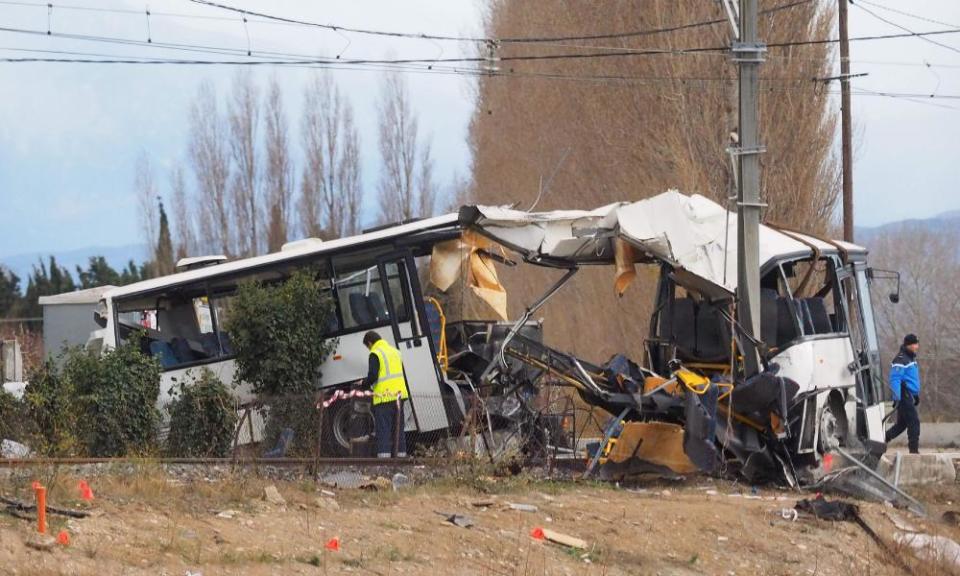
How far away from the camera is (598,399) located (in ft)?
49.5

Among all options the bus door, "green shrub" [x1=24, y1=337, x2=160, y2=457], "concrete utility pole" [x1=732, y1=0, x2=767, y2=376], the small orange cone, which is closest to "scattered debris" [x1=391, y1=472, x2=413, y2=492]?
the small orange cone

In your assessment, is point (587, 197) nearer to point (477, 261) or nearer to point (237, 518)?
point (477, 261)

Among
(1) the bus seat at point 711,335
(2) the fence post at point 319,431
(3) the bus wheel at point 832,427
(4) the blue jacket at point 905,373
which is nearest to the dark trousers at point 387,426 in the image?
(2) the fence post at point 319,431

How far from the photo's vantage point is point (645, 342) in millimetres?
17156

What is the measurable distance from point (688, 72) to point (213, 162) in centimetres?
2899

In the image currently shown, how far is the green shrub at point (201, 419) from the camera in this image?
50.7 feet

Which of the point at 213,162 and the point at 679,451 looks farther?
the point at 213,162

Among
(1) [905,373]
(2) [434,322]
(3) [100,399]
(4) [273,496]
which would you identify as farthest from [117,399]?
(1) [905,373]

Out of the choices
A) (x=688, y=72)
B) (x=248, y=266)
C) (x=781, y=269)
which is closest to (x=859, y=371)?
(x=781, y=269)

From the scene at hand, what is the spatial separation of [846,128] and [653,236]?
13.6 meters

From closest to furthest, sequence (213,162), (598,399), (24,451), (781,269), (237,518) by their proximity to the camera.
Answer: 1. (237,518)
2. (24,451)
3. (598,399)
4. (781,269)
5. (213,162)

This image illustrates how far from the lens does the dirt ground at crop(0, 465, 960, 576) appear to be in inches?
359

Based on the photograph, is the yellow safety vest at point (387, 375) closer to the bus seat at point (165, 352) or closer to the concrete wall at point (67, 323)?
the bus seat at point (165, 352)

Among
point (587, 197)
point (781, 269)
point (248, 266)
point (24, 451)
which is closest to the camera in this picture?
point (24, 451)
